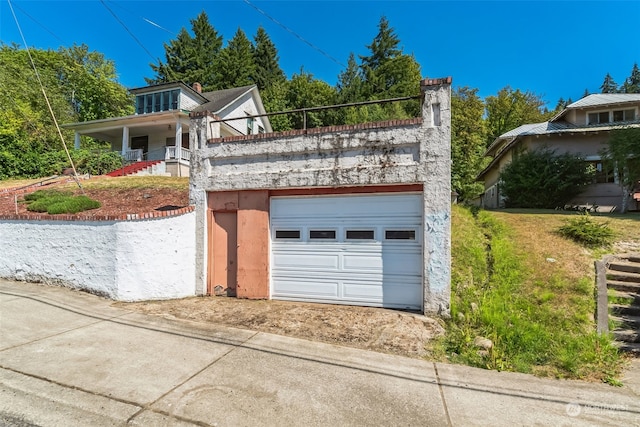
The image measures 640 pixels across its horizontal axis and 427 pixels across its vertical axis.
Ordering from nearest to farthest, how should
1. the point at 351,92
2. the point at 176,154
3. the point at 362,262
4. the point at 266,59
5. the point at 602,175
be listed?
the point at 362,262 → the point at 602,175 → the point at 176,154 → the point at 351,92 → the point at 266,59

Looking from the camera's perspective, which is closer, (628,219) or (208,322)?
(208,322)

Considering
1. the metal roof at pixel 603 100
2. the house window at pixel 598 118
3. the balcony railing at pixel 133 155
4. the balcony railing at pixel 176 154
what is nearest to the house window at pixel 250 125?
the balcony railing at pixel 176 154

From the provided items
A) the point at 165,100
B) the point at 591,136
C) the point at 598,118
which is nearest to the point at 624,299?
the point at 591,136

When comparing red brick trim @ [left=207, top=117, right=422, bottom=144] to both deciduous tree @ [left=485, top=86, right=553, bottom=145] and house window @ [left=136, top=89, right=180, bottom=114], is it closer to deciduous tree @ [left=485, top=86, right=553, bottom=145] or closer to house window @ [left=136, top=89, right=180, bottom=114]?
house window @ [left=136, top=89, right=180, bottom=114]

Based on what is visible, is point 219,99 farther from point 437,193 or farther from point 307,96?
point 437,193

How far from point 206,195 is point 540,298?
7.39 metres

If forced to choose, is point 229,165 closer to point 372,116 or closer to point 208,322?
point 208,322

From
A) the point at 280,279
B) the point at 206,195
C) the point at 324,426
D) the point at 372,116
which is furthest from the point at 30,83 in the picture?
the point at 324,426

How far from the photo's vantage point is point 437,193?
19.2ft

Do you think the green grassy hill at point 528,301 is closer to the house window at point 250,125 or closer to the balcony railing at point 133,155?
the house window at point 250,125

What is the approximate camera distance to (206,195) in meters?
7.28

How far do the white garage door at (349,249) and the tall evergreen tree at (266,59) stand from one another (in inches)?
1416

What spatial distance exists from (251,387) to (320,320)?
233cm

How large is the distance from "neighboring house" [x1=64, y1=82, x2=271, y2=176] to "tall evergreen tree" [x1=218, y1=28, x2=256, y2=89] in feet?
38.1
